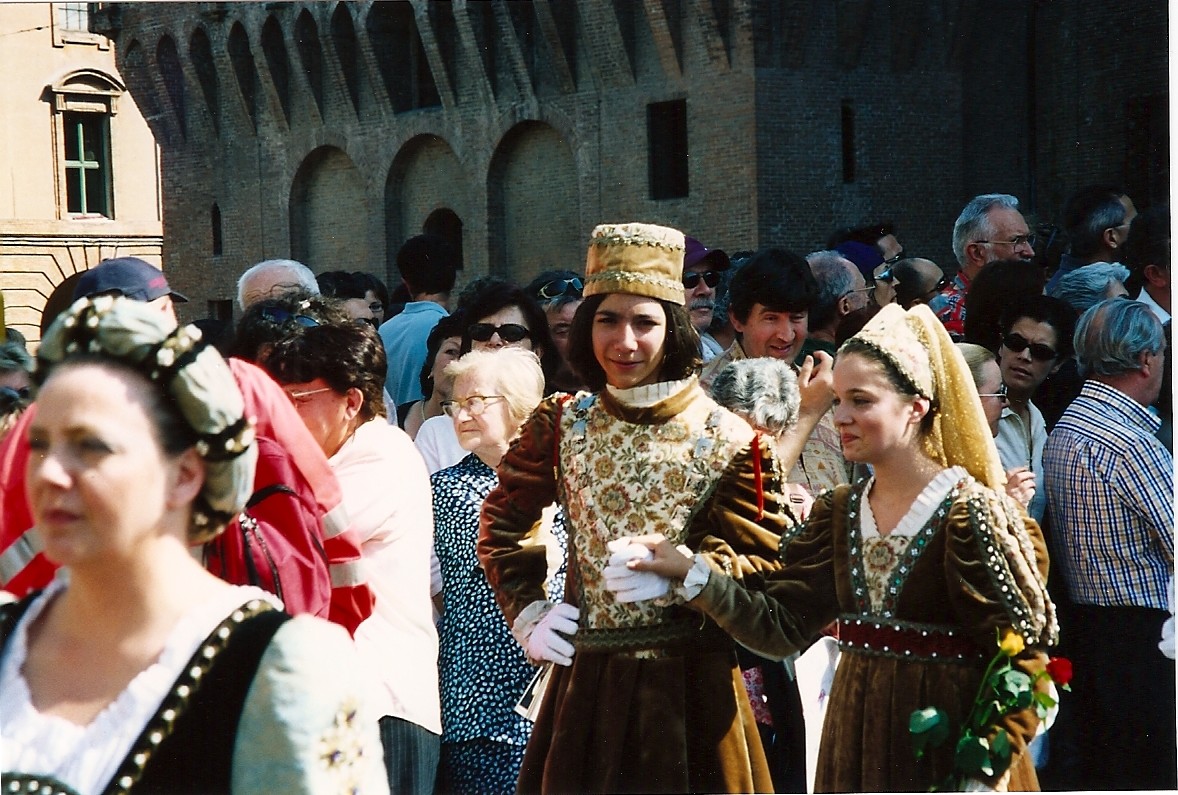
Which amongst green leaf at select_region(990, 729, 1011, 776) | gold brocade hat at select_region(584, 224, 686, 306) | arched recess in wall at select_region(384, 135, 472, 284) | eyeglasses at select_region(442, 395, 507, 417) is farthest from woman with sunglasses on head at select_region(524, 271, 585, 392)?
arched recess in wall at select_region(384, 135, 472, 284)

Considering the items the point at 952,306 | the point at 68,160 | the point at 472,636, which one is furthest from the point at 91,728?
the point at 68,160

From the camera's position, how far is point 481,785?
4477 mm

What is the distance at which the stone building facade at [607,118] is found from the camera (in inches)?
704

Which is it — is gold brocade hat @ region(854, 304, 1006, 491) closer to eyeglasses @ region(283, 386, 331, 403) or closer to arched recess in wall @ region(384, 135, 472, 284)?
eyeglasses @ region(283, 386, 331, 403)

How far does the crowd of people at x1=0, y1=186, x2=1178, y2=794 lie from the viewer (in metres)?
2.30

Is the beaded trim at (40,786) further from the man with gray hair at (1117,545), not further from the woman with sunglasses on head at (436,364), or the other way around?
the woman with sunglasses on head at (436,364)

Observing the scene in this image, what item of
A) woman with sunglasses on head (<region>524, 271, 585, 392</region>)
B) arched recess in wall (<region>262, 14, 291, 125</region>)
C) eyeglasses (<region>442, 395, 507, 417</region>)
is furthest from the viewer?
arched recess in wall (<region>262, 14, 291, 125</region>)

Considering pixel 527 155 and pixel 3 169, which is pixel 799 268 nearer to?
pixel 527 155

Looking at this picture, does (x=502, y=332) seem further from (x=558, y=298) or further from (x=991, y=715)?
(x=991, y=715)

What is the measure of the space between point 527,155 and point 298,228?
4.19 meters

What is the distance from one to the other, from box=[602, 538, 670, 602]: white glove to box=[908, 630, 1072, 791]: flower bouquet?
23.9 inches

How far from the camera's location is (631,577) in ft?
12.4

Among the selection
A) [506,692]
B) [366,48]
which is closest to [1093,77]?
[366,48]

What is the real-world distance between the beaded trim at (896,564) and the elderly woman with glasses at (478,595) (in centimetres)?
91
